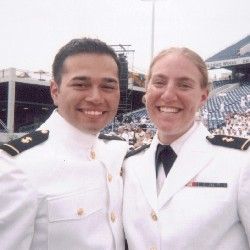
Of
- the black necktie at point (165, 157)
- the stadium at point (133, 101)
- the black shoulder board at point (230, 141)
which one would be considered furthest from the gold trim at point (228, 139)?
the stadium at point (133, 101)

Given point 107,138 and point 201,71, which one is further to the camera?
point 107,138

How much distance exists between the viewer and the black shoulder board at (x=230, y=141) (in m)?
2.25

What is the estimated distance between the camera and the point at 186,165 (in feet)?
7.41

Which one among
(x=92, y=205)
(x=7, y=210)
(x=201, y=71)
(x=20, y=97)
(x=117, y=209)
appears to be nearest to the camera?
(x=7, y=210)

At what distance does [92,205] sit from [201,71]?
3.28ft

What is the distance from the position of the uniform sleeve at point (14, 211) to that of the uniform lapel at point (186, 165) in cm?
70

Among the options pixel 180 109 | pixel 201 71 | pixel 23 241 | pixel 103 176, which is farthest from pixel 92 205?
pixel 201 71

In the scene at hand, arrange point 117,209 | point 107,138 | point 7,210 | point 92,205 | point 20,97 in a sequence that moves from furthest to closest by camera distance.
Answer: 1. point 20,97
2. point 107,138
3. point 117,209
4. point 92,205
5. point 7,210

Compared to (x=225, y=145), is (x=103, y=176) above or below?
→ below

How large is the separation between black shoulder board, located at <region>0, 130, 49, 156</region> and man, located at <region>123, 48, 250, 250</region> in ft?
1.88

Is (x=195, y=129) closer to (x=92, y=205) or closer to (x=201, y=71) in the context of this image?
(x=201, y=71)

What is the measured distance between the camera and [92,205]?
2.10m

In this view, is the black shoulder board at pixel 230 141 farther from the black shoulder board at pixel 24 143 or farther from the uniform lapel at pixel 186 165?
the black shoulder board at pixel 24 143

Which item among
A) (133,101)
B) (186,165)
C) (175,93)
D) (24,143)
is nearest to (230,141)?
(186,165)
